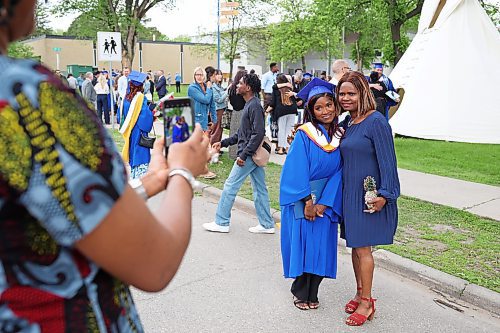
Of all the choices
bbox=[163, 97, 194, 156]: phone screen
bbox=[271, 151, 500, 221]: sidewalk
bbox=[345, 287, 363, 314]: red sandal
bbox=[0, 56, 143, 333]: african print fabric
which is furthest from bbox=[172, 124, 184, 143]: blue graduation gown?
bbox=[271, 151, 500, 221]: sidewalk

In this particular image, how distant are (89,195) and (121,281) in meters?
0.30

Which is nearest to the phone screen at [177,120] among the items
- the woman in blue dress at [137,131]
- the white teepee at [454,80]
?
the woman in blue dress at [137,131]

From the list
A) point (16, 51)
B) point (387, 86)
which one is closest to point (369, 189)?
point (387, 86)

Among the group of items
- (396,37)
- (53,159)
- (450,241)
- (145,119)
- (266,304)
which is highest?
(396,37)

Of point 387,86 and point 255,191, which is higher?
point 387,86

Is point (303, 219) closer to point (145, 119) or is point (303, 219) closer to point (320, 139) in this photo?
point (320, 139)

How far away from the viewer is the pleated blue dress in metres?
3.74

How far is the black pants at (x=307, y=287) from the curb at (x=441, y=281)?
1.23m

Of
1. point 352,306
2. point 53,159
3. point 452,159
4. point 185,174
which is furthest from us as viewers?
point 452,159

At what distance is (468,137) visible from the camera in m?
11.3

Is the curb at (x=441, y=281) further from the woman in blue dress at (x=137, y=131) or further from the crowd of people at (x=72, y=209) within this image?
the crowd of people at (x=72, y=209)

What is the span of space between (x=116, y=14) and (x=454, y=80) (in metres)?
20.8

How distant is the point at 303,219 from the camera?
13.6 ft

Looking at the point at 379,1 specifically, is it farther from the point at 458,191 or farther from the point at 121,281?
the point at 121,281
